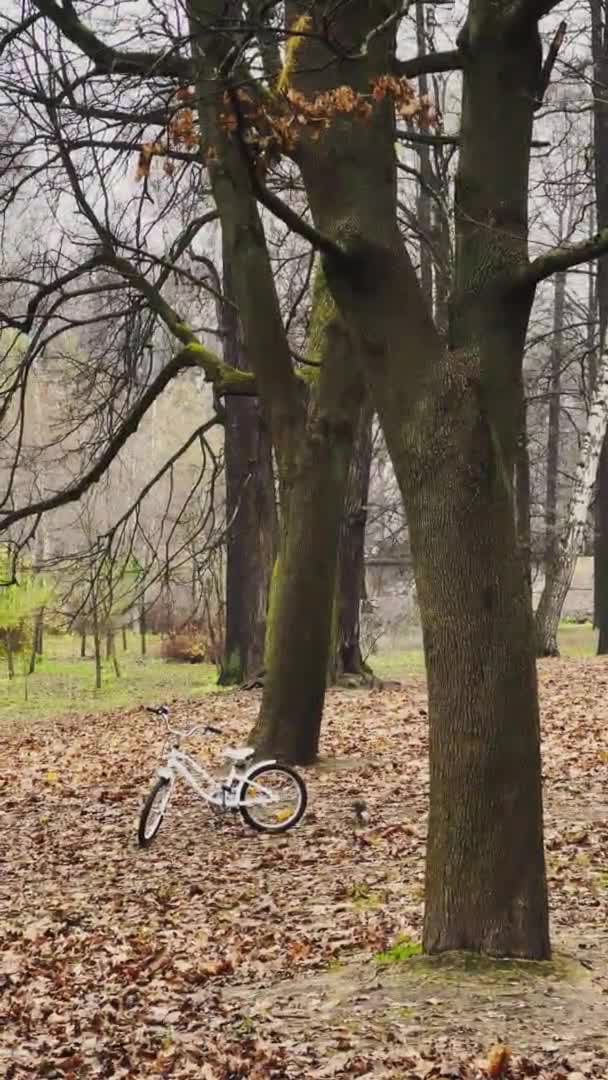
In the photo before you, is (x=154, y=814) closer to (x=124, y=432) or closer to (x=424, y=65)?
(x=124, y=432)

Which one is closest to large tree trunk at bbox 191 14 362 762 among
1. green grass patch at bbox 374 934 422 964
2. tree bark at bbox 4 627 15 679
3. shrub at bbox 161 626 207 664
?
green grass patch at bbox 374 934 422 964

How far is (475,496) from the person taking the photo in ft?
18.3

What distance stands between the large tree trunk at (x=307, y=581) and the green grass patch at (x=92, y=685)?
302 inches

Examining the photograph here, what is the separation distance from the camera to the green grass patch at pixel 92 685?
69.8ft

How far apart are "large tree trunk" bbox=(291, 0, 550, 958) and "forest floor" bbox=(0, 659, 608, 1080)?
38 cm

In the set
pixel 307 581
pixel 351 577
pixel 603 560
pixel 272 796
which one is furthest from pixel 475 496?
pixel 603 560

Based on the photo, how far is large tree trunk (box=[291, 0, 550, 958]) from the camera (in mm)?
5535

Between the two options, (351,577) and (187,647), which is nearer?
(351,577)

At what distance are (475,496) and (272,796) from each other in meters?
4.28

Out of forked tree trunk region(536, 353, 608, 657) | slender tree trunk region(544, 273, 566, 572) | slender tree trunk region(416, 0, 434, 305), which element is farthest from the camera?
slender tree trunk region(544, 273, 566, 572)

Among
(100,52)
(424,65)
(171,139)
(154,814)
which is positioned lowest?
(154,814)

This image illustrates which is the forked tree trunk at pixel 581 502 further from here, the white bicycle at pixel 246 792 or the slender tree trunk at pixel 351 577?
the white bicycle at pixel 246 792

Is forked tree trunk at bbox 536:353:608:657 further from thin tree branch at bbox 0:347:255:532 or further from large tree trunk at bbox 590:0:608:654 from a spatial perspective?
thin tree branch at bbox 0:347:255:532

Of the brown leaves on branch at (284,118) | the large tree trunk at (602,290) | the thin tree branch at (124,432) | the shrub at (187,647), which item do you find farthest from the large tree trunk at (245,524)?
the brown leaves on branch at (284,118)
